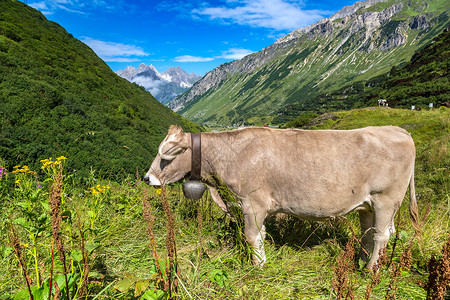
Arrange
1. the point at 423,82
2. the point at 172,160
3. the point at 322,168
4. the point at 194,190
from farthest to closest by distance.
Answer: the point at 423,82, the point at 172,160, the point at 194,190, the point at 322,168

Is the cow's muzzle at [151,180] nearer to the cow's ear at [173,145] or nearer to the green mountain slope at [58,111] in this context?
the cow's ear at [173,145]

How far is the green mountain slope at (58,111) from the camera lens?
9.73 meters

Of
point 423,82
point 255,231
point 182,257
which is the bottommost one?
point 182,257

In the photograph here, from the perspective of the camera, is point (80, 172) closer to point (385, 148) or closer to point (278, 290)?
point (278, 290)

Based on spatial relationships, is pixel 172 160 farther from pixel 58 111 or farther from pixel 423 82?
pixel 423 82

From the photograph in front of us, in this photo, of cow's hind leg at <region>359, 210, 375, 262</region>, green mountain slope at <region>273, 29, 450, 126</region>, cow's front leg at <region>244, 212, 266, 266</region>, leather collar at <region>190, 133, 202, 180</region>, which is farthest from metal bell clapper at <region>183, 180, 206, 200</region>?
green mountain slope at <region>273, 29, 450, 126</region>

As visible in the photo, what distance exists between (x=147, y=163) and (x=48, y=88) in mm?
6399

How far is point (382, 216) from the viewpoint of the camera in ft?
11.8

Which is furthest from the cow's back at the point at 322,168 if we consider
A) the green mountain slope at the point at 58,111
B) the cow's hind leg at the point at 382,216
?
the green mountain slope at the point at 58,111

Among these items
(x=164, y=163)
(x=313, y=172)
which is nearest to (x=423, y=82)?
(x=313, y=172)

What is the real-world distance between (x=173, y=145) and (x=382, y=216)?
11.2 ft

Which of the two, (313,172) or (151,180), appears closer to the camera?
(313,172)

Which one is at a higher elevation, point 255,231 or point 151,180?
point 151,180

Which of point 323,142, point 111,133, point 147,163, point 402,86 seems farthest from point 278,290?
point 402,86
